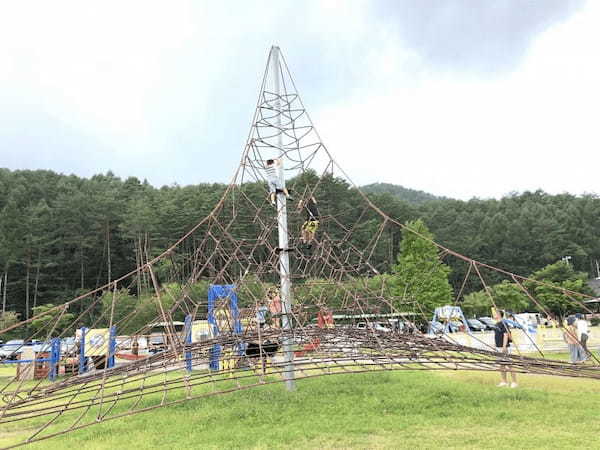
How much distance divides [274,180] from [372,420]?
4.42 m

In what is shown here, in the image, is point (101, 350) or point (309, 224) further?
point (101, 350)

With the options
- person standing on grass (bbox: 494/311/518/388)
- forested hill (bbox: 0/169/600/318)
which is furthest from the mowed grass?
forested hill (bbox: 0/169/600/318)

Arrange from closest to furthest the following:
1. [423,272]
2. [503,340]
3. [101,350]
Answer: [503,340] < [101,350] < [423,272]

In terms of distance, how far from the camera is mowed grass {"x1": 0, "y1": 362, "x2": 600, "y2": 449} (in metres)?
5.04

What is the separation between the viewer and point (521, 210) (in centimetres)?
5769

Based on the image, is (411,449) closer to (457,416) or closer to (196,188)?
(457,416)

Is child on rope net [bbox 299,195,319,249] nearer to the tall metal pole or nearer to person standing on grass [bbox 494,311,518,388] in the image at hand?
the tall metal pole

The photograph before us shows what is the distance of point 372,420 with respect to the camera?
585 cm

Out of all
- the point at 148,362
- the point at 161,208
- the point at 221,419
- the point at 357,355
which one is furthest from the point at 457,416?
the point at 161,208

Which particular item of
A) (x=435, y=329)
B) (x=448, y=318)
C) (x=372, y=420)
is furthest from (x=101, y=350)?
(x=372, y=420)

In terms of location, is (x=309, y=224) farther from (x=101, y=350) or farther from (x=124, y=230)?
(x=124, y=230)

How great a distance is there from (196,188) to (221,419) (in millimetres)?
35181

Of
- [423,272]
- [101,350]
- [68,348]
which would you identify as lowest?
[68,348]

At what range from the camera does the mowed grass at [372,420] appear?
5035 mm
